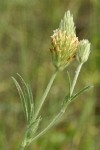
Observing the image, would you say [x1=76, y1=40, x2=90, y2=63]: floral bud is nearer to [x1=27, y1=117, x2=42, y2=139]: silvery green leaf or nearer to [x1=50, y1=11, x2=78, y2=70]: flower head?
[x1=50, y1=11, x2=78, y2=70]: flower head

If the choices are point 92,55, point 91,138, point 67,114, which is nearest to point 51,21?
point 92,55

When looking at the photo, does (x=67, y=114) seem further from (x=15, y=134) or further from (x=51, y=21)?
(x=51, y=21)

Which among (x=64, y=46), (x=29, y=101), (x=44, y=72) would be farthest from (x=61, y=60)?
(x=44, y=72)

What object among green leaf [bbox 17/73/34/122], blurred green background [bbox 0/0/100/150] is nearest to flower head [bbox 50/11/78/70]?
green leaf [bbox 17/73/34/122]

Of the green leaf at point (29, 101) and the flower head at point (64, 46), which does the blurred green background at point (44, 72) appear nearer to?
the green leaf at point (29, 101)

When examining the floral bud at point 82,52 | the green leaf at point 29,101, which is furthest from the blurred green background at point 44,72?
the floral bud at point 82,52
